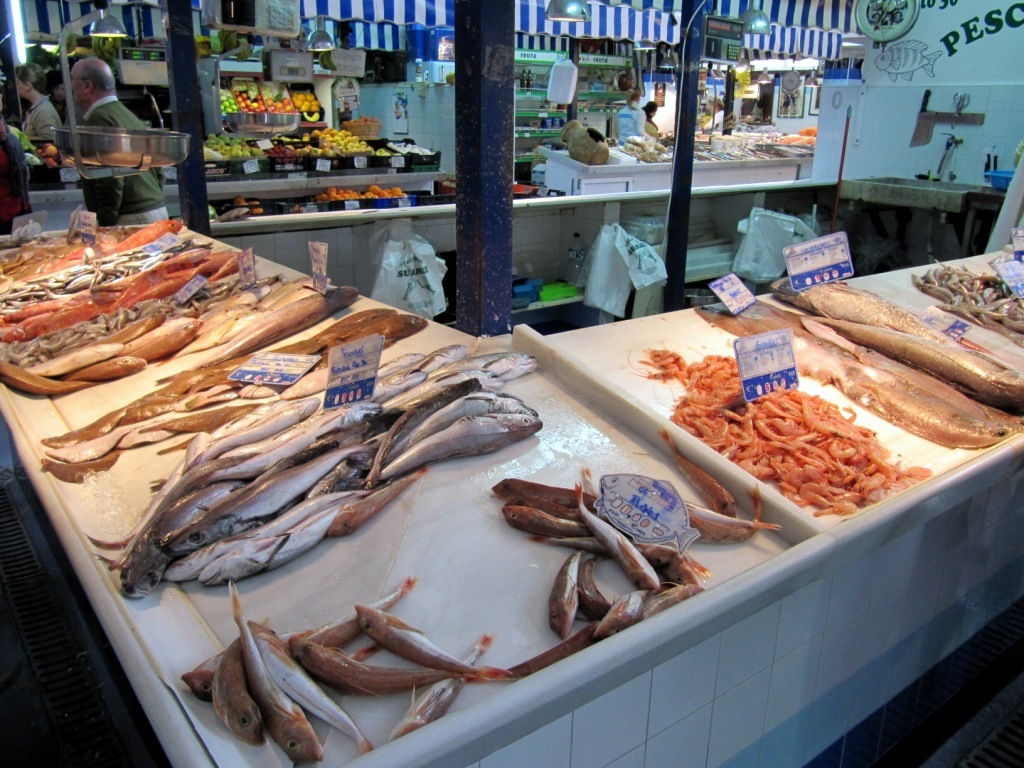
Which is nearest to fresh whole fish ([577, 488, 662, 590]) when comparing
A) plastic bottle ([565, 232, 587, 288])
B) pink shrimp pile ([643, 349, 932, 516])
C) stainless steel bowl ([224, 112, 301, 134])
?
pink shrimp pile ([643, 349, 932, 516])

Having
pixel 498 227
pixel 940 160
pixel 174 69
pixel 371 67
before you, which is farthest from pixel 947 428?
pixel 371 67

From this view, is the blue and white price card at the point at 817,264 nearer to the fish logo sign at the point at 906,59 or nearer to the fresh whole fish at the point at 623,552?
the fresh whole fish at the point at 623,552

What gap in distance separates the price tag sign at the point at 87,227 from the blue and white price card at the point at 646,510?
410 centimetres

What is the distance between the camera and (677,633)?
1426 millimetres

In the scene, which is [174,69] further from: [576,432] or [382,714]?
[382,714]

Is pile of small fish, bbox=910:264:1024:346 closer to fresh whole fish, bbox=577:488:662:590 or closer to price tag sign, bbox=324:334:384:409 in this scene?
fresh whole fish, bbox=577:488:662:590

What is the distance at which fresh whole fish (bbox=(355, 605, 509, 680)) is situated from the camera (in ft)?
4.54

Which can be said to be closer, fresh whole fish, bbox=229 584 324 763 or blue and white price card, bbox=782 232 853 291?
fresh whole fish, bbox=229 584 324 763

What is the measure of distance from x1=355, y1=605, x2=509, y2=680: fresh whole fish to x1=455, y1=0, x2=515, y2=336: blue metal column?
1849mm

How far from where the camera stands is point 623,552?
5.56ft

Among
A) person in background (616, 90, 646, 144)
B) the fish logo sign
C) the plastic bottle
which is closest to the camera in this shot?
the plastic bottle

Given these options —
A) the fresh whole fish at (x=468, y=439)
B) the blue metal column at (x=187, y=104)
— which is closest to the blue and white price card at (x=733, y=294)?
the fresh whole fish at (x=468, y=439)

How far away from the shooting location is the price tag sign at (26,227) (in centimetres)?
482

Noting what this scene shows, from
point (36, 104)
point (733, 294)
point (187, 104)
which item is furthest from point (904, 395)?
point (36, 104)
